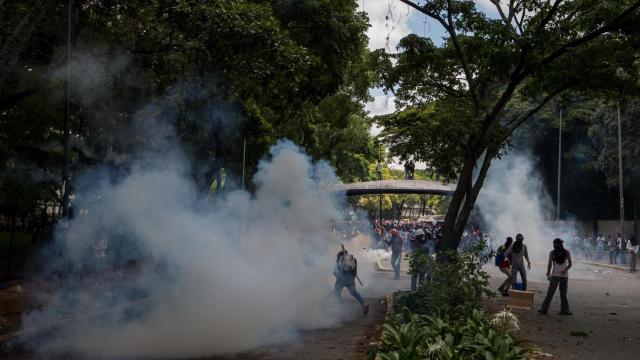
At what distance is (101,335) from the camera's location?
32.7ft

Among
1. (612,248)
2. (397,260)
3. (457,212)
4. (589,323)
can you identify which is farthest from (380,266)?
(589,323)

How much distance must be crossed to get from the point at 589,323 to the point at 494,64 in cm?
498

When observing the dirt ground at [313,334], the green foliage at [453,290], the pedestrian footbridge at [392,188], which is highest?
the pedestrian footbridge at [392,188]

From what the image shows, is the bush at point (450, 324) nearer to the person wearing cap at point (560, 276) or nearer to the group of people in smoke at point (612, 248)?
the person wearing cap at point (560, 276)

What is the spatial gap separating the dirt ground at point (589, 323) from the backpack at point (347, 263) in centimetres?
285

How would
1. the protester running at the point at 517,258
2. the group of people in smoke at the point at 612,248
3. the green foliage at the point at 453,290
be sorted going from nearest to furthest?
1. the green foliage at the point at 453,290
2. the protester running at the point at 517,258
3. the group of people in smoke at the point at 612,248

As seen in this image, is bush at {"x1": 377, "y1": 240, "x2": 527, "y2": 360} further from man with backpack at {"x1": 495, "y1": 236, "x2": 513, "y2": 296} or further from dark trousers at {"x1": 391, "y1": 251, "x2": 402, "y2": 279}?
dark trousers at {"x1": 391, "y1": 251, "x2": 402, "y2": 279}

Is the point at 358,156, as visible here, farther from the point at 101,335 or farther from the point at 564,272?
the point at 101,335

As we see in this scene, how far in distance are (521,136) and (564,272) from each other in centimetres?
2914

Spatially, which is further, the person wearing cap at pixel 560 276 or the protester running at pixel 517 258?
the protester running at pixel 517 258

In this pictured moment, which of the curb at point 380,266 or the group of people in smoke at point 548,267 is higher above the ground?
the group of people in smoke at point 548,267

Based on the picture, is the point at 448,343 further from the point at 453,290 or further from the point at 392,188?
the point at 392,188

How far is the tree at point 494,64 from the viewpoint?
12.1 m

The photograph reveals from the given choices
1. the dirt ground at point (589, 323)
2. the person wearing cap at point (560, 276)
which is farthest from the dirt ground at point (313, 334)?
the person wearing cap at point (560, 276)
